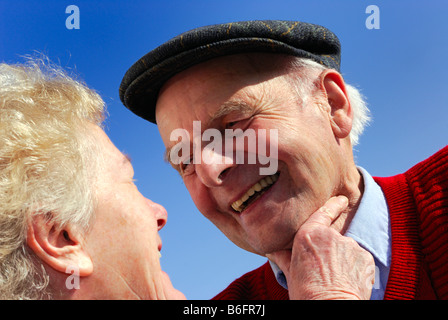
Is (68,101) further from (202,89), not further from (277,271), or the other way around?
(277,271)

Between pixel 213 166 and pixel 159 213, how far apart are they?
1.26 ft

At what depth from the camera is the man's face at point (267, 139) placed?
206 centimetres

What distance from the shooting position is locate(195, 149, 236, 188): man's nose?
6.79ft

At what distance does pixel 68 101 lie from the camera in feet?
5.94

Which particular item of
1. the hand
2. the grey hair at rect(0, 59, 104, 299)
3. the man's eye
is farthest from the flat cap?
the hand

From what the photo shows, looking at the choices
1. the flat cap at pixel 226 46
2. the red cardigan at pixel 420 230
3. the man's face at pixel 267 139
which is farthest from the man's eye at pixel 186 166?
the red cardigan at pixel 420 230

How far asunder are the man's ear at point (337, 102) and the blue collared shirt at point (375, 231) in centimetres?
35

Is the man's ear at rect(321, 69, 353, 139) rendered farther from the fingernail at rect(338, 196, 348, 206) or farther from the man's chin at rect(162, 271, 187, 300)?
the man's chin at rect(162, 271, 187, 300)

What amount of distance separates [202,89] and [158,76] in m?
0.27

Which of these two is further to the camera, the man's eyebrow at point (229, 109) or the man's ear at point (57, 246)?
the man's eyebrow at point (229, 109)

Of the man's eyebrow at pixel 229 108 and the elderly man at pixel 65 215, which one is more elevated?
the man's eyebrow at pixel 229 108

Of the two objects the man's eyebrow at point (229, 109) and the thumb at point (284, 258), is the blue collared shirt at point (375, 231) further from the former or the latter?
the man's eyebrow at point (229, 109)

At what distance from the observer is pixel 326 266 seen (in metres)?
1.78

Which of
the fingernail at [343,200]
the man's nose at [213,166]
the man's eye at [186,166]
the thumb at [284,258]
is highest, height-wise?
the man's eye at [186,166]
